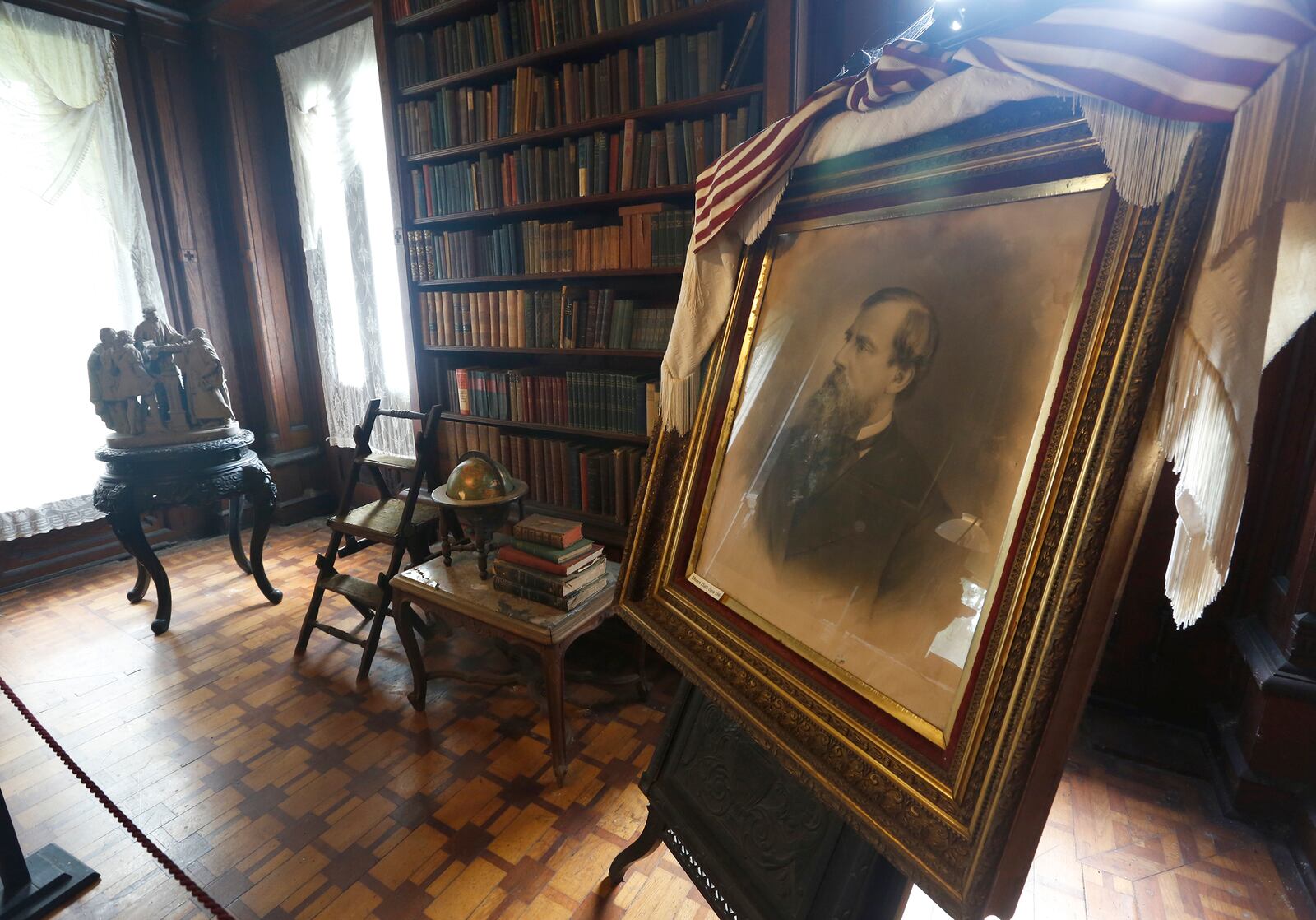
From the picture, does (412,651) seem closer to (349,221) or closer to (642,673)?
(642,673)

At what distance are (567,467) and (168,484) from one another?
5.64 feet

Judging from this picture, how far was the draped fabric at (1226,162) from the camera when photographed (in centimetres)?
54

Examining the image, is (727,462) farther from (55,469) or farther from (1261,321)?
(55,469)

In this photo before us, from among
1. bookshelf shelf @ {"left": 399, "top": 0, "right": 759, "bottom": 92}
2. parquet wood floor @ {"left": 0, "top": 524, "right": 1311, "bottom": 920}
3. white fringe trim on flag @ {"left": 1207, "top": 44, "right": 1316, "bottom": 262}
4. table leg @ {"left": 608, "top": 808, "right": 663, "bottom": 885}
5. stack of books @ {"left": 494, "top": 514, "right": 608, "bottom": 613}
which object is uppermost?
bookshelf shelf @ {"left": 399, "top": 0, "right": 759, "bottom": 92}

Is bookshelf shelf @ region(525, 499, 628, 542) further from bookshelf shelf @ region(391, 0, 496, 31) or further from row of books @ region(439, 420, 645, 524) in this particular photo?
bookshelf shelf @ region(391, 0, 496, 31)

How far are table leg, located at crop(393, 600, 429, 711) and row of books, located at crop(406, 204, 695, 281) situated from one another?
4.78ft

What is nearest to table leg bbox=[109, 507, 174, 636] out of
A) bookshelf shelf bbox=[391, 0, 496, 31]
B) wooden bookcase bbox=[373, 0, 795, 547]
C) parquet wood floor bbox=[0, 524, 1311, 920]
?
parquet wood floor bbox=[0, 524, 1311, 920]

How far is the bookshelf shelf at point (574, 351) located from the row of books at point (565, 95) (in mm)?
868

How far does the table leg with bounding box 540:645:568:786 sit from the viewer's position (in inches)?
73.2

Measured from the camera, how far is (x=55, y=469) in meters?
3.38

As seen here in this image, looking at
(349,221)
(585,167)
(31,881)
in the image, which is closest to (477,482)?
(585,167)

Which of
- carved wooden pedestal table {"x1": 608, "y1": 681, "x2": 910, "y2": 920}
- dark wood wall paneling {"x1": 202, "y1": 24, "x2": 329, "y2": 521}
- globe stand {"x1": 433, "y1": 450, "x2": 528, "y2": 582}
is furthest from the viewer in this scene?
dark wood wall paneling {"x1": 202, "y1": 24, "x2": 329, "y2": 521}

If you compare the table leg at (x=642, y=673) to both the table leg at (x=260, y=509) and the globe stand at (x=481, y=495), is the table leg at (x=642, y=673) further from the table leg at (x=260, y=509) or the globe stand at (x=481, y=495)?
the table leg at (x=260, y=509)

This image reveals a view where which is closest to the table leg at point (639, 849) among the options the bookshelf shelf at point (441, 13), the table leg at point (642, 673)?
the table leg at point (642, 673)
